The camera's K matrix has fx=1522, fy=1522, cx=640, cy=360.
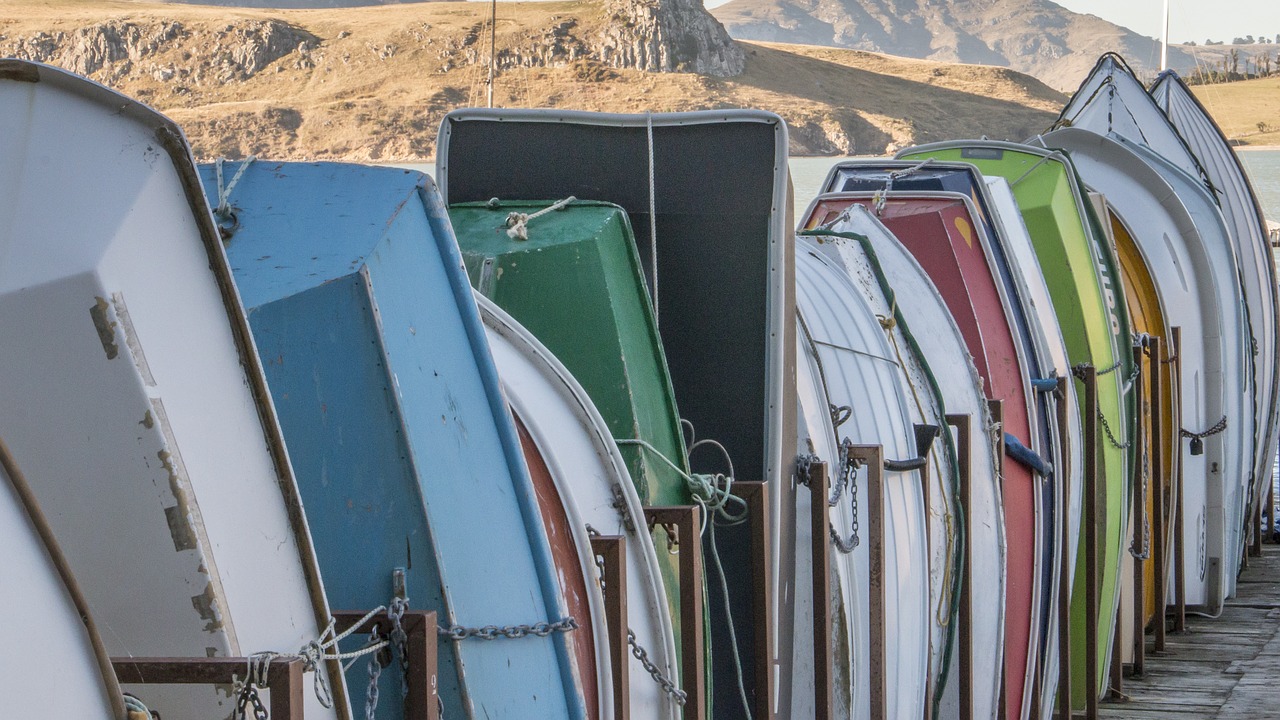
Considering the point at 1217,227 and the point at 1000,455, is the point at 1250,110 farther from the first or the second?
the point at 1000,455

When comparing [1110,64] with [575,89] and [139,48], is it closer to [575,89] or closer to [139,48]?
[575,89]

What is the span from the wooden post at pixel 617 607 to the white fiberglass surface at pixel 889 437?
1.90 m

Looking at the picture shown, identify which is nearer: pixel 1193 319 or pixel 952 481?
pixel 952 481

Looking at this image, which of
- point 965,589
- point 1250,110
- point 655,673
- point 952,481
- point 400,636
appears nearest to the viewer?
point 400,636

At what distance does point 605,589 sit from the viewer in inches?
120

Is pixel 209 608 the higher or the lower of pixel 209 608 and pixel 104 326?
the lower

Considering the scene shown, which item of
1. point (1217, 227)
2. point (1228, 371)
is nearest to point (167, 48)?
point (1217, 227)

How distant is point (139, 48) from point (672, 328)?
97.2 m

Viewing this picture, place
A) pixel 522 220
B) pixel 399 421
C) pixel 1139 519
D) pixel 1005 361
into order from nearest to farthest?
1. pixel 399 421
2. pixel 522 220
3. pixel 1005 361
4. pixel 1139 519

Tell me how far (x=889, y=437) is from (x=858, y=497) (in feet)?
0.92

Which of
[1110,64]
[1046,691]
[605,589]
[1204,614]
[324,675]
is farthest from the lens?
[1110,64]

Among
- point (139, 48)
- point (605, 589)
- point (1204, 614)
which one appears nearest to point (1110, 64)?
point (1204, 614)

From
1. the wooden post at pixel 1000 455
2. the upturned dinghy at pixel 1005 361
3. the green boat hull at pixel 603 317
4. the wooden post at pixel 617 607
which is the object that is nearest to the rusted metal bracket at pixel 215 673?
the wooden post at pixel 617 607

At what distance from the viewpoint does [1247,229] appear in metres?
10.5
